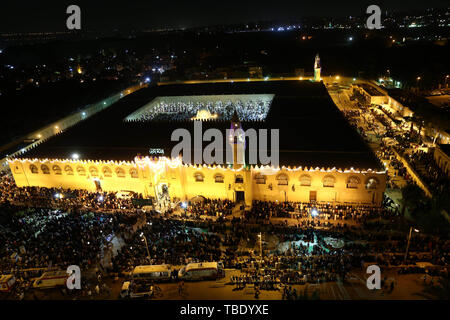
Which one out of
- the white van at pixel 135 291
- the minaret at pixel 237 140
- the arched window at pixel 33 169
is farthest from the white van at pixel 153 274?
the arched window at pixel 33 169

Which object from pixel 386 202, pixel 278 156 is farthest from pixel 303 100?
pixel 386 202

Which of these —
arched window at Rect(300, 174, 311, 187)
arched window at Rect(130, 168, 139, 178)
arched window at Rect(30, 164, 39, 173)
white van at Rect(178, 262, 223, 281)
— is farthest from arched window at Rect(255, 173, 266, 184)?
arched window at Rect(30, 164, 39, 173)

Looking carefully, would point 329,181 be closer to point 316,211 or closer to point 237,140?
point 316,211

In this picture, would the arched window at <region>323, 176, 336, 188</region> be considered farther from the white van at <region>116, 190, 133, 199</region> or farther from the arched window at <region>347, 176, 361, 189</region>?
the white van at <region>116, 190, 133, 199</region>

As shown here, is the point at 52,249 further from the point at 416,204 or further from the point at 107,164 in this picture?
the point at 416,204

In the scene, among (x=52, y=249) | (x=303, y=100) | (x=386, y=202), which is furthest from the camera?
(x=303, y=100)

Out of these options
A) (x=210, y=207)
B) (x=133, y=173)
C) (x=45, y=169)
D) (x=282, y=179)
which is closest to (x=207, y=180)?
(x=210, y=207)
